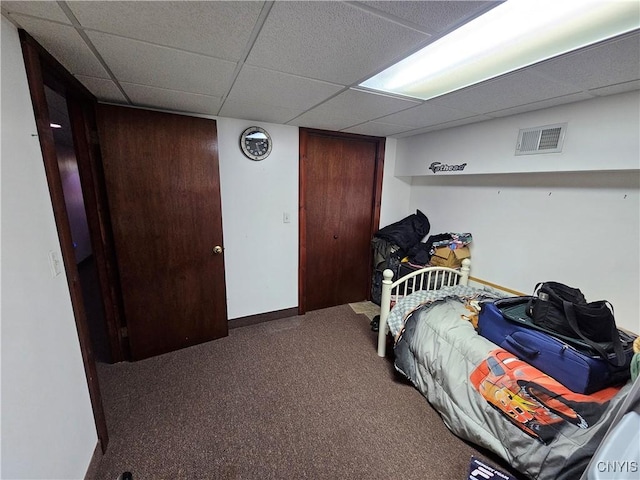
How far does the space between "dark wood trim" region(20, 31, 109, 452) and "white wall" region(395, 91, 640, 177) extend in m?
2.86

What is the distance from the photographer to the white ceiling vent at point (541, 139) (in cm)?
174

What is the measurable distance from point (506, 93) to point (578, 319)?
52.8 inches

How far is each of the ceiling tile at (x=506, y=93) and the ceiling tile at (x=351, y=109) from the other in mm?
313

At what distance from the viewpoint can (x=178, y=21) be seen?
3.03 ft

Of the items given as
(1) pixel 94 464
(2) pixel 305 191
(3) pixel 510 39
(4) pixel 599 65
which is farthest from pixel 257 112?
(1) pixel 94 464

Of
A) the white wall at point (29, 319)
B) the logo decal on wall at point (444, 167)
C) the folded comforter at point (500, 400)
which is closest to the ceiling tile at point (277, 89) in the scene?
the white wall at point (29, 319)

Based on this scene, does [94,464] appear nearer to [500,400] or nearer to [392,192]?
[500,400]

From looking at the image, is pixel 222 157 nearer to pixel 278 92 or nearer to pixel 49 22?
pixel 278 92

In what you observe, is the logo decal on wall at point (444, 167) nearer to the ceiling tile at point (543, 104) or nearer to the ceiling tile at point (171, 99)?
the ceiling tile at point (543, 104)

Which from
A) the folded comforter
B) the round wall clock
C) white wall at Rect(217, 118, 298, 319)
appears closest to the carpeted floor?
the folded comforter

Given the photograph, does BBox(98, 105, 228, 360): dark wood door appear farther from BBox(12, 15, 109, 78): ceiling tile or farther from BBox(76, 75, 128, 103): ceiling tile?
BBox(12, 15, 109, 78): ceiling tile

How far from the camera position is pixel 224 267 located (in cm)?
243

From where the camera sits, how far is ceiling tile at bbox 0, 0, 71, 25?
83 centimetres

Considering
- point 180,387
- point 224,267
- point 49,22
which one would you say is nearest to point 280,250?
point 224,267
